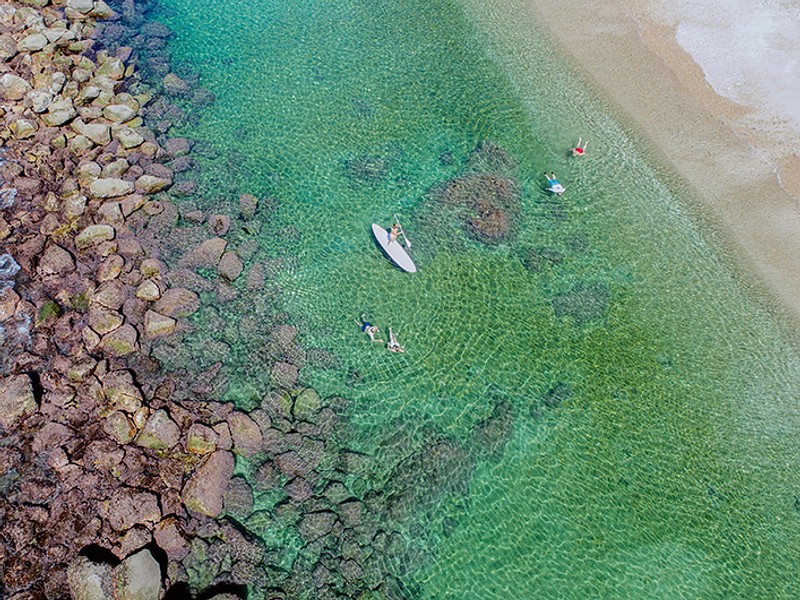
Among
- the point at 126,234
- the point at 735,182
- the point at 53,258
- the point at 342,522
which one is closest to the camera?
the point at 342,522

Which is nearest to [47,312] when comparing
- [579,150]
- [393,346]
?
[393,346]

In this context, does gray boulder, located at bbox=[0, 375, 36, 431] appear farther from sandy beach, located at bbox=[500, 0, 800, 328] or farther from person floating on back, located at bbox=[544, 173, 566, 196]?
sandy beach, located at bbox=[500, 0, 800, 328]

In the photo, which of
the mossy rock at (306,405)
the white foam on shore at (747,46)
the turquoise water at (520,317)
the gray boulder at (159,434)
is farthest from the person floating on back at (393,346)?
the white foam on shore at (747,46)

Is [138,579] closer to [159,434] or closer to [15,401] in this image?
[159,434]

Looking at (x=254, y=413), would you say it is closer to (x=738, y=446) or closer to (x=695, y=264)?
(x=738, y=446)

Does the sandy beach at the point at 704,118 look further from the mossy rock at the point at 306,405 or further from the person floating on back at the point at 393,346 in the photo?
the mossy rock at the point at 306,405

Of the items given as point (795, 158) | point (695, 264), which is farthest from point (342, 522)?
point (795, 158)
